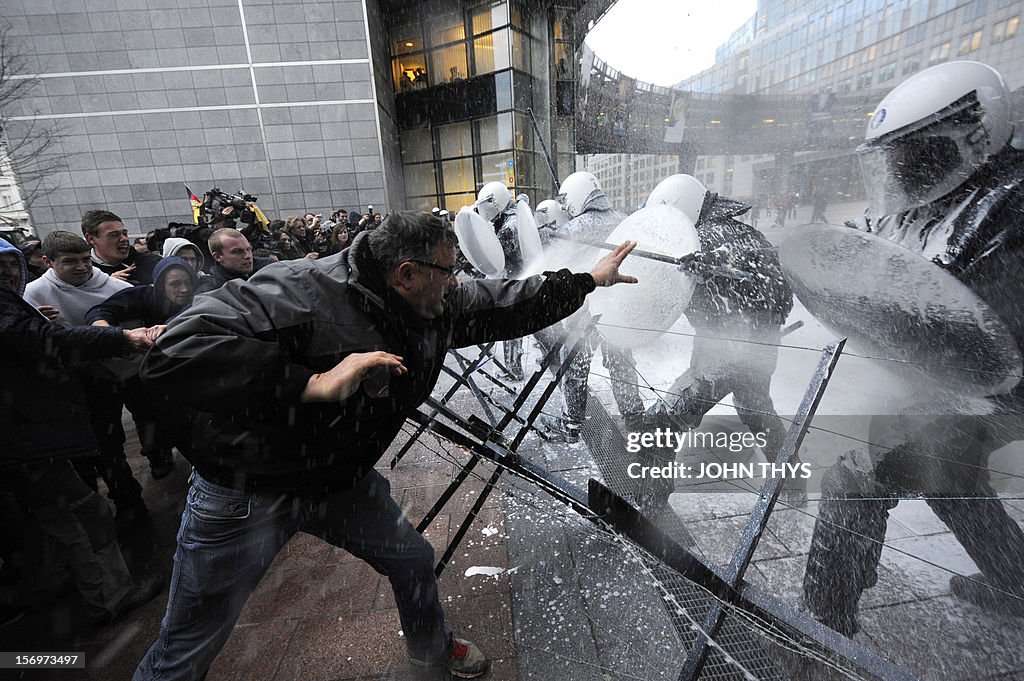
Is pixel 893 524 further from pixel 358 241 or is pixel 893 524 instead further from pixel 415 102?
pixel 415 102

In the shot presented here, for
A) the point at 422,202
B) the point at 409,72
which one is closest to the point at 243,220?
the point at 422,202

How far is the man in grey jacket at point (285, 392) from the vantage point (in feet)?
3.82

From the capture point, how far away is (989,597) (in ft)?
5.85

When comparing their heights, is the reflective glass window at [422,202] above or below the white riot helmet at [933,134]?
below

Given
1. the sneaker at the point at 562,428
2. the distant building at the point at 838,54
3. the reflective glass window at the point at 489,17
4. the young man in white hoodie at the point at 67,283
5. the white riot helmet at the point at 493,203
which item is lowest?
the sneaker at the point at 562,428

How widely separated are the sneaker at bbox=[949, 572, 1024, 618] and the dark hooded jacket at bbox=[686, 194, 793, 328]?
4.29 feet

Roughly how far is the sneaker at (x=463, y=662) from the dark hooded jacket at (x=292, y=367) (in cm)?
86

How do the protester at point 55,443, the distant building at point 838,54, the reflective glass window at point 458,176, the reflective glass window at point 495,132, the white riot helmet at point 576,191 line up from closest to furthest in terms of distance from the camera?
the distant building at point 838,54 → the protester at point 55,443 → the white riot helmet at point 576,191 → the reflective glass window at point 495,132 → the reflective glass window at point 458,176

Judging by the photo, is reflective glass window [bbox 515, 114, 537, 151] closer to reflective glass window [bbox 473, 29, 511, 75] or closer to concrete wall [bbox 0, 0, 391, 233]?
reflective glass window [bbox 473, 29, 511, 75]

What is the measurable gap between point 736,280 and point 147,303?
335cm

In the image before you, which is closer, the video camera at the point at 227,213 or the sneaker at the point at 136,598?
the sneaker at the point at 136,598

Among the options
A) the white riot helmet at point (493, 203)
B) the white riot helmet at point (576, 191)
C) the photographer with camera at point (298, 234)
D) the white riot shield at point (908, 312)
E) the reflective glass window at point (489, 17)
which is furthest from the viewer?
the reflective glass window at point (489, 17)

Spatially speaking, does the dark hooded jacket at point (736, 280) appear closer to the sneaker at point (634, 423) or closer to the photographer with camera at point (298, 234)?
the sneaker at point (634, 423)

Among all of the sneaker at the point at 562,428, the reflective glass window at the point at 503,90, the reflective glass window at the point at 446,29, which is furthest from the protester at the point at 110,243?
the reflective glass window at the point at 446,29
